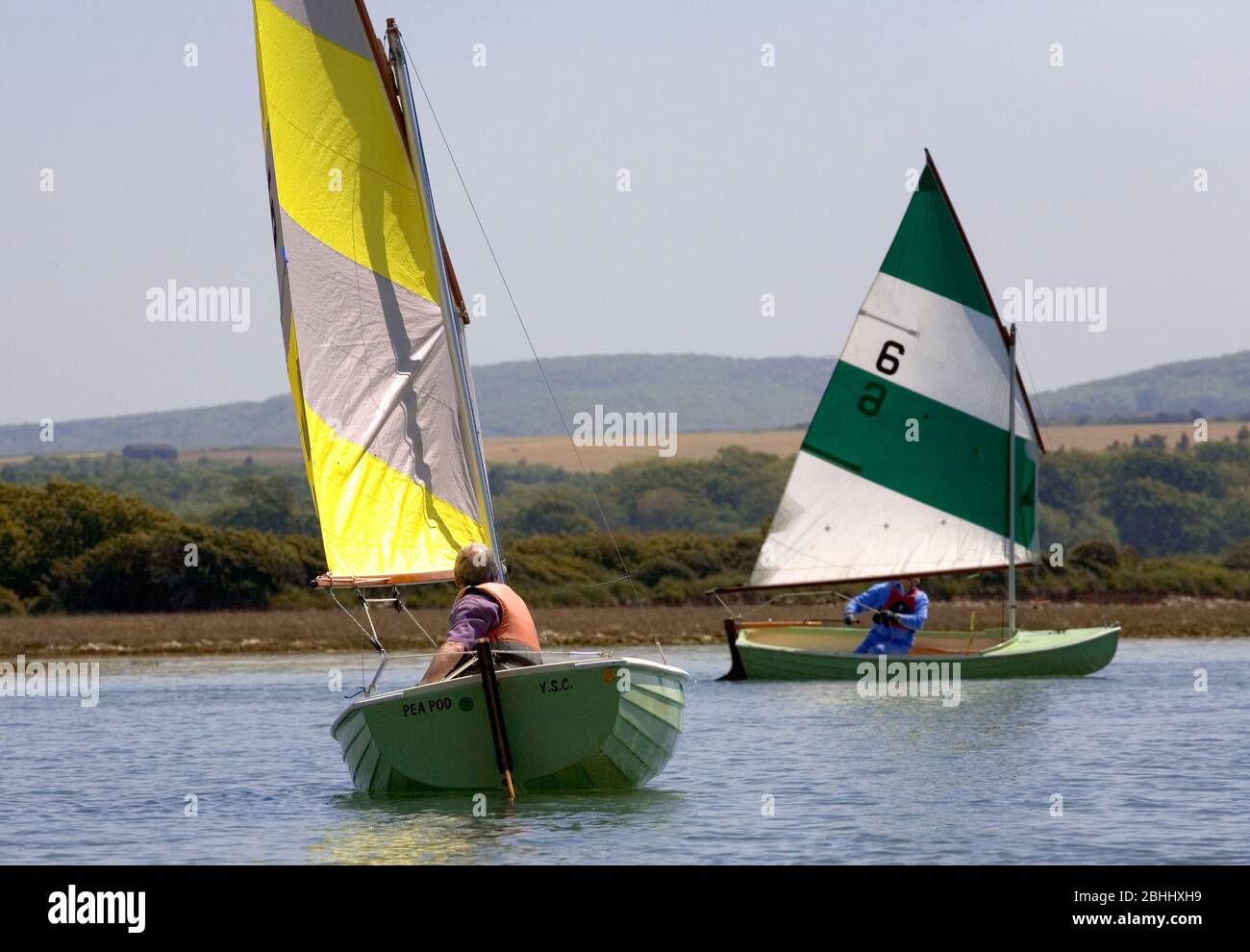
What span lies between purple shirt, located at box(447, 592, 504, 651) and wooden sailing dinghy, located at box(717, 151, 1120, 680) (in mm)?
20823

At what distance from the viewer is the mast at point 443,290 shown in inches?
764

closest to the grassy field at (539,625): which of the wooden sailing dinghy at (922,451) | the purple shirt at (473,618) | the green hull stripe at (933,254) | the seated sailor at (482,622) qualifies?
the wooden sailing dinghy at (922,451)

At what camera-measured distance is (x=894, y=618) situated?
35.4 m

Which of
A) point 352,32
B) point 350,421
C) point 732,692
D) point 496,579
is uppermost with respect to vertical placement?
point 352,32

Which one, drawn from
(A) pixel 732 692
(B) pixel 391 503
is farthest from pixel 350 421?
(A) pixel 732 692

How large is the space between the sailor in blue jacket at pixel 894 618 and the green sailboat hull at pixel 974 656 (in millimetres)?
289

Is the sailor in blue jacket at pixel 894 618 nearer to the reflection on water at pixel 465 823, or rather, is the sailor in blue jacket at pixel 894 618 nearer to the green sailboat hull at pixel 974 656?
the green sailboat hull at pixel 974 656

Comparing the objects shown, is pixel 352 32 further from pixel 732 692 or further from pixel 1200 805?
pixel 732 692

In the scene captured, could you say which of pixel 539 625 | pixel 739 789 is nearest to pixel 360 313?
pixel 739 789

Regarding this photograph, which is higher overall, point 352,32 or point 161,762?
point 352,32

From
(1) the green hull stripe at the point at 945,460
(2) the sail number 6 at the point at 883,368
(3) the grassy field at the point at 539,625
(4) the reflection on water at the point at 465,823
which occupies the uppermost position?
(2) the sail number 6 at the point at 883,368

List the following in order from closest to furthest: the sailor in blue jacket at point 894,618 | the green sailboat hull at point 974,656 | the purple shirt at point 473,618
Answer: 1. the purple shirt at point 473,618
2. the sailor in blue jacket at point 894,618
3. the green sailboat hull at point 974,656
